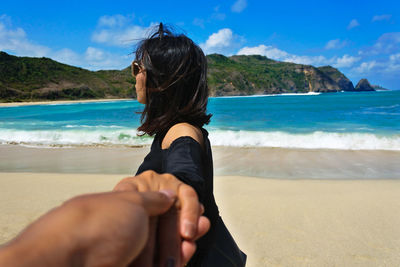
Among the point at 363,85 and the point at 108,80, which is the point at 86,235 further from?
the point at 363,85

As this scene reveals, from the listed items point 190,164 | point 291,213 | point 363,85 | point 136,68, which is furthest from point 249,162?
point 363,85

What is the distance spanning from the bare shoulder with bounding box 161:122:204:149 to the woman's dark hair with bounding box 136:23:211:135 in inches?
2.5

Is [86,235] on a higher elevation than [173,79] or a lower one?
lower

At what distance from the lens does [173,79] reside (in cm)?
122

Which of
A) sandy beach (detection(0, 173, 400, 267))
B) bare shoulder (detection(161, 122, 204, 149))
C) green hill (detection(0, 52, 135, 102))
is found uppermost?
green hill (detection(0, 52, 135, 102))

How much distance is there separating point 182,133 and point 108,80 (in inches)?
3957

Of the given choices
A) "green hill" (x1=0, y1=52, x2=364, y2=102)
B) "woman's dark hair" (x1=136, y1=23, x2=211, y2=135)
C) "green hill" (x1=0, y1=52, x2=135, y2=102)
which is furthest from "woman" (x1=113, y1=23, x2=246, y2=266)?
"green hill" (x1=0, y1=52, x2=135, y2=102)

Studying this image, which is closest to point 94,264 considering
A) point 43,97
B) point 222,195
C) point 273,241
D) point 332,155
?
point 273,241

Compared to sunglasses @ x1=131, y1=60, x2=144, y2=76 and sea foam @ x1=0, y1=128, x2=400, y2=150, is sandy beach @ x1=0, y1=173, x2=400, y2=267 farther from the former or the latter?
sea foam @ x1=0, y1=128, x2=400, y2=150

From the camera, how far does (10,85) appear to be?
2761 inches

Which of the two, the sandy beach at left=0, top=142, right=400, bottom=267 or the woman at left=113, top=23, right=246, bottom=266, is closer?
the woman at left=113, top=23, right=246, bottom=266

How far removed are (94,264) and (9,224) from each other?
4231 mm

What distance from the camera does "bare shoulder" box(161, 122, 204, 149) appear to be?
1.16 metres

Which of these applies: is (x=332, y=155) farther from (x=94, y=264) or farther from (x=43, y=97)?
(x=43, y=97)
